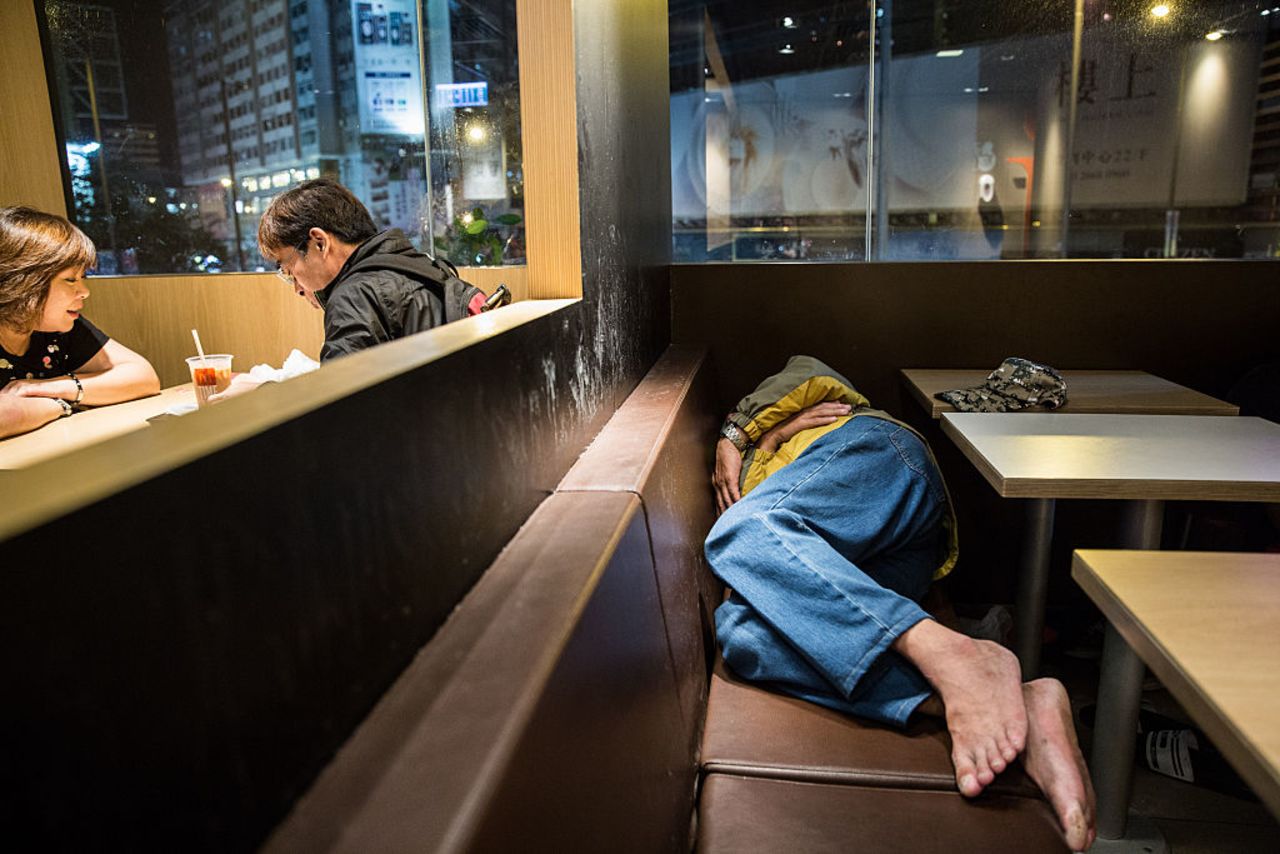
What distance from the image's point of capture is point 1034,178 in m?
5.07

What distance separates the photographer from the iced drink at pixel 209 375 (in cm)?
189

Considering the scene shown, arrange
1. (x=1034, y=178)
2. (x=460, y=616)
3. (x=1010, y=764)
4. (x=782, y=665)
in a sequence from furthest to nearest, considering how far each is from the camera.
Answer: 1. (x=1034, y=178)
2. (x=782, y=665)
3. (x=1010, y=764)
4. (x=460, y=616)

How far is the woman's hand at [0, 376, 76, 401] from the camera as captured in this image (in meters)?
1.96

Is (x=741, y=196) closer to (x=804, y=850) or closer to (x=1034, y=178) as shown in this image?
(x=1034, y=178)

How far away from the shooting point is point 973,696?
4.05 ft

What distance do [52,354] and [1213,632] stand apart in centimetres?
253

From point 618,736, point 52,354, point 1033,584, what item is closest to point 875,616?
point 618,736

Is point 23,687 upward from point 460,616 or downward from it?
upward

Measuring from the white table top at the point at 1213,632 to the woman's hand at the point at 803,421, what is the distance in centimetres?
83

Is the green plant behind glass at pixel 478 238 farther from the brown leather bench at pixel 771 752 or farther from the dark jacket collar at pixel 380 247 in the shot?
the brown leather bench at pixel 771 752

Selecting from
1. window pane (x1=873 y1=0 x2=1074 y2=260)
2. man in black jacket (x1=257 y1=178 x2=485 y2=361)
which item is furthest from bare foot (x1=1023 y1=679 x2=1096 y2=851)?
window pane (x1=873 y1=0 x2=1074 y2=260)

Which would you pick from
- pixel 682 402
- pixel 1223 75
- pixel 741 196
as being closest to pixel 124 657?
pixel 682 402

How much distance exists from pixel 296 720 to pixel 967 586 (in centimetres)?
267

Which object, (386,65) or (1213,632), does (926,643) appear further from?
(386,65)
